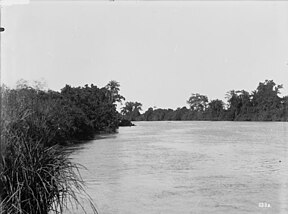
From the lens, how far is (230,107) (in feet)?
11.8

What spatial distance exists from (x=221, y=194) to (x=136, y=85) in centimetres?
104

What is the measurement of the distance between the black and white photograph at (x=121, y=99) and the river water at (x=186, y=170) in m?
0.02

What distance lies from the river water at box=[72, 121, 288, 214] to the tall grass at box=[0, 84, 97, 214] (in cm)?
72

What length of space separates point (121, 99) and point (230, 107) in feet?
3.82

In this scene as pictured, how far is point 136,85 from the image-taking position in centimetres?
277

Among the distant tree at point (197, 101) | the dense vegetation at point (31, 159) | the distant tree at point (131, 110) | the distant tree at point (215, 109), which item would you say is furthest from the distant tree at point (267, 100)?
the dense vegetation at point (31, 159)

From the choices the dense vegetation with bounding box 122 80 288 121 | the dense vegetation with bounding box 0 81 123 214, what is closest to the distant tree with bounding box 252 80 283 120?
the dense vegetation with bounding box 122 80 288 121

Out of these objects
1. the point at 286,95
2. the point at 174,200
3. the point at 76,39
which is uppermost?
the point at 76,39

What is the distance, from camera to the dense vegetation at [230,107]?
290 cm

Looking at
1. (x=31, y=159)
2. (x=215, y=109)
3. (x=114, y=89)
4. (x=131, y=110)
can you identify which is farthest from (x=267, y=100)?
(x=31, y=159)

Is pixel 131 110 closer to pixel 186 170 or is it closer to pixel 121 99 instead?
pixel 121 99

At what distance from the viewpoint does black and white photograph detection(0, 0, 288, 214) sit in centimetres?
164

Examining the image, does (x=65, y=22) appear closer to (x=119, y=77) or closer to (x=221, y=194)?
(x=119, y=77)

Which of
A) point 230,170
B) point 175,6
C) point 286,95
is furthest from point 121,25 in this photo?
point 230,170
